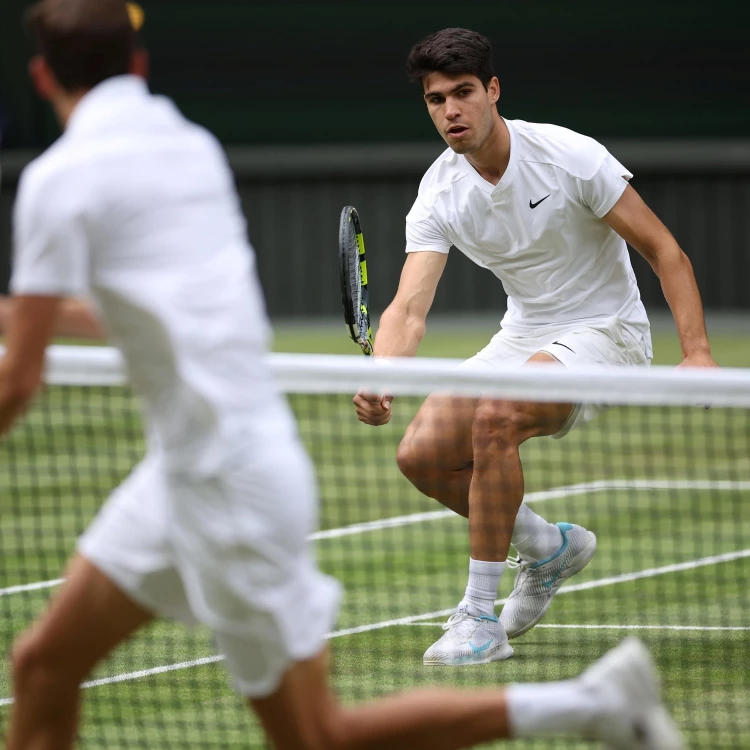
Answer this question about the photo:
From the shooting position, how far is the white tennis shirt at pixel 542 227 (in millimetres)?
5320

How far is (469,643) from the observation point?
489 centimetres

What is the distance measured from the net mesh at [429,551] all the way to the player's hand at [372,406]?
286mm

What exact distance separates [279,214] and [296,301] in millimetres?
983

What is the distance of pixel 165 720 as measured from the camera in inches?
170

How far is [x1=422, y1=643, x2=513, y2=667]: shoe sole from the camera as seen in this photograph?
488 cm

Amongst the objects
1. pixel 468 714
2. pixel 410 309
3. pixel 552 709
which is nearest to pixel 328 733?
pixel 468 714

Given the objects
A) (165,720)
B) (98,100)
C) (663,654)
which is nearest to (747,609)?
(663,654)

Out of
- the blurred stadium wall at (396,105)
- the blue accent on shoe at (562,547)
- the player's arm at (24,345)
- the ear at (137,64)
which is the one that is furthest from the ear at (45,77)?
the blurred stadium wall at (396,105)

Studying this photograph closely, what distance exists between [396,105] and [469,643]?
13017mm

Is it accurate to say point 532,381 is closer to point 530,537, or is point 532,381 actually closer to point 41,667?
point 41,667

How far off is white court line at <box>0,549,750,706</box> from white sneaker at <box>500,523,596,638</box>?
0.21 meters

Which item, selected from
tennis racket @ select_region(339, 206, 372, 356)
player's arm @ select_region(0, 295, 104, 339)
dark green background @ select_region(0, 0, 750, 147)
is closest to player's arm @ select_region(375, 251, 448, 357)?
tennis racket @ select_region(339, 206, 372, 356)

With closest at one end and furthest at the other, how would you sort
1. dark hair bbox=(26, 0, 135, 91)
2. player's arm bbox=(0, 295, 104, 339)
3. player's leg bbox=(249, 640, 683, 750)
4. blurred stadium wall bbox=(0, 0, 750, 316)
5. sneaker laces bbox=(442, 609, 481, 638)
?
dark hair bbox=(26, 0, 135, 91)
player's leg bbox=(249, 640, 683, 750)
player's arm bbox=(0, 295, 104, 339)
sneaker laces bbox=(442, 609, 481, 638)
blurred stadium wall bbox=(0, 0, 750, 316)

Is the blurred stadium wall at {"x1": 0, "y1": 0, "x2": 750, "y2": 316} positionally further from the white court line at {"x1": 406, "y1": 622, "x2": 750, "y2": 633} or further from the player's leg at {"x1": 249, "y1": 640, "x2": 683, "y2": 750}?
the player's leg at {"x1": 249, "y1": 640, "x2": 683, "y2": 750}
